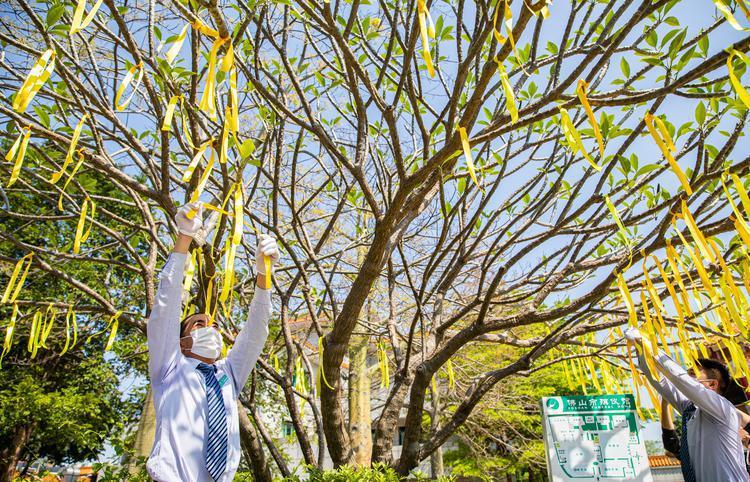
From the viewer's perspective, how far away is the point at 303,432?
3465mm

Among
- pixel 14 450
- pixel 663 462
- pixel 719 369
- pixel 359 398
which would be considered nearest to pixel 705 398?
pixel 719 369

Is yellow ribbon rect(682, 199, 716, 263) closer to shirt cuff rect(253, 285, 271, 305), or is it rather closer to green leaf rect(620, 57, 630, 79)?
green leaf rect(620, 57, 630, 79)

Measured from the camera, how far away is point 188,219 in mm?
1922

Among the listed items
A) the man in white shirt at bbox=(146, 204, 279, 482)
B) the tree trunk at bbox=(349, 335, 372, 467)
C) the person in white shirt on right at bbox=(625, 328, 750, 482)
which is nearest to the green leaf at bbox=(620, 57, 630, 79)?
the person in white shirt on right at bbox=(625, 328, 750, 482)

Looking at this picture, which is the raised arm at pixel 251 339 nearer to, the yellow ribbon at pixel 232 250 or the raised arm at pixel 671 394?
the yellow ribbon at pixel 232 250

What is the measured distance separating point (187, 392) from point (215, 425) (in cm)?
17

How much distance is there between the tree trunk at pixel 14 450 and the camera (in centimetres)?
902

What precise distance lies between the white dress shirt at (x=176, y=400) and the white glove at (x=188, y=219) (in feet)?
0.42

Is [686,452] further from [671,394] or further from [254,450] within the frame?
[254,450]

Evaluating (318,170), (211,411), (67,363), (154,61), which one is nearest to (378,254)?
(211,411)

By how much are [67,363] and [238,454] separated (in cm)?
961

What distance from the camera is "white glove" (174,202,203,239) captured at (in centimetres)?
184

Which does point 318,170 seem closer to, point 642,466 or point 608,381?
point 608,381

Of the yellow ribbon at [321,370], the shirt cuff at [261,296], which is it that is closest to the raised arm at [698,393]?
the yellow ribbon at [321,370]
